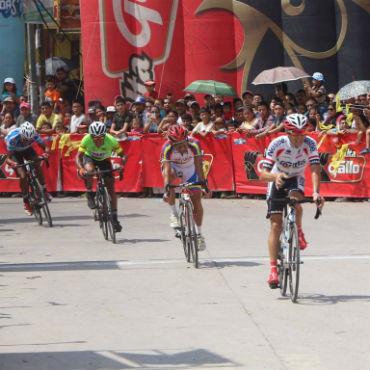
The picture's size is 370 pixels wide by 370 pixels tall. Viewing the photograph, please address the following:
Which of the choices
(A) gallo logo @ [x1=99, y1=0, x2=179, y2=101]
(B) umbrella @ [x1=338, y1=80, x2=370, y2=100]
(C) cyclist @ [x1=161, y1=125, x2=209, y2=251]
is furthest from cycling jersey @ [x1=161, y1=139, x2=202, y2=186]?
(A) gallo logo @ [x1=99, y1=0, x2=179, y2=101]

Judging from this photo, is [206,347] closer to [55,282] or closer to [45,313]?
[45,313]

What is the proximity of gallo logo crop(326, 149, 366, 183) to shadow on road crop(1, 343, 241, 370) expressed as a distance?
34.8ft

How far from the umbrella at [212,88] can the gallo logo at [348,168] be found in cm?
366

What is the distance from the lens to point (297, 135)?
9969 mm

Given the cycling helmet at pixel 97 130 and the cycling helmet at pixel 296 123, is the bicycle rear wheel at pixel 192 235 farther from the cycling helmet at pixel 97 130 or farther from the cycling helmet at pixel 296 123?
the cycling helmet at pixel 296 123

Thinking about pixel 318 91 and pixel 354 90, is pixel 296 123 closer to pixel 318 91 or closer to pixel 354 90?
pixel 354 90

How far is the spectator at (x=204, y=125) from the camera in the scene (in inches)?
768

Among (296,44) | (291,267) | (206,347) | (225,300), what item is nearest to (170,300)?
(225,300)

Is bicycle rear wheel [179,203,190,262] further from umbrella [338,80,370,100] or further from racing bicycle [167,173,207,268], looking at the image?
umbrella [338,80,370,100]

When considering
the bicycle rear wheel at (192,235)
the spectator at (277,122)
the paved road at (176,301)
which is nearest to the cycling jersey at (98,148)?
the paved road at (176,301)

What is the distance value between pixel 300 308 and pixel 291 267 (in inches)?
18.8

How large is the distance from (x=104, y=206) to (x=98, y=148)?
0.87m

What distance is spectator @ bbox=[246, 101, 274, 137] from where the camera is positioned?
1872cm

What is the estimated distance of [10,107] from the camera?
21.3 metres
